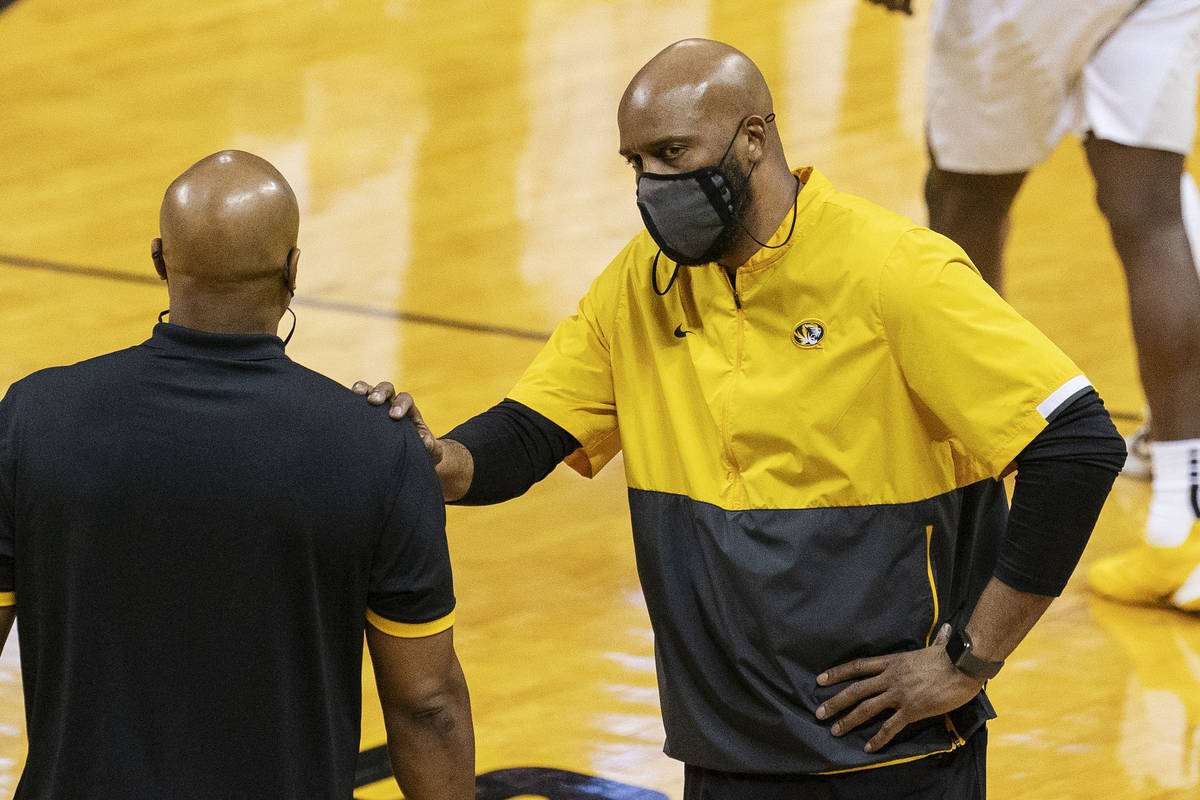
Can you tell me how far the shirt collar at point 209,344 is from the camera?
2.12 m

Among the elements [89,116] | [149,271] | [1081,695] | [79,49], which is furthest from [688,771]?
[79,49]

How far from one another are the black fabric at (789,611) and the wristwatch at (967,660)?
67 mm

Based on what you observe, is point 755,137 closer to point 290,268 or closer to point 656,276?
point 656,276

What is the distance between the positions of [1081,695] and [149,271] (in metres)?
3.35

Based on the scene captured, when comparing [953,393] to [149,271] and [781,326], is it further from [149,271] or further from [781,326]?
[149,271]

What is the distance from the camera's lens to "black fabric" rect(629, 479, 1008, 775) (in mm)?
2529

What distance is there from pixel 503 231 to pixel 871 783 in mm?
4109

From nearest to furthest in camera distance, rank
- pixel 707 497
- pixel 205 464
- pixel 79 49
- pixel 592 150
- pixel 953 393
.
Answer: pixel 205 464 < pixel 953 393 < pixel 707 497 < pixel 592 150 < pixel 79 49

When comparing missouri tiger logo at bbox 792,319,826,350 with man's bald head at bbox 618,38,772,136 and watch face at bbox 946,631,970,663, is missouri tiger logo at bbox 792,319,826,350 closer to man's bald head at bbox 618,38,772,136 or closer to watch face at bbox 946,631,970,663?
man's bald head at bbox 618,38,772,136

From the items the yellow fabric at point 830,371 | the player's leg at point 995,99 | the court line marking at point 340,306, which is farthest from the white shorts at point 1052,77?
the yellow fabric at point 830,371

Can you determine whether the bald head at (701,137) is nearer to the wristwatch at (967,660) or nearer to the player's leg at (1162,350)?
the wristwatch at (967,660)

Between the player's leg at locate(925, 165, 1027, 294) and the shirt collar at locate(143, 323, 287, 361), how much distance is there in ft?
9.03

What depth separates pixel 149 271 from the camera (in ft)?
20.0

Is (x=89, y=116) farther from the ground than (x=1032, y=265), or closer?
farther from the ground
